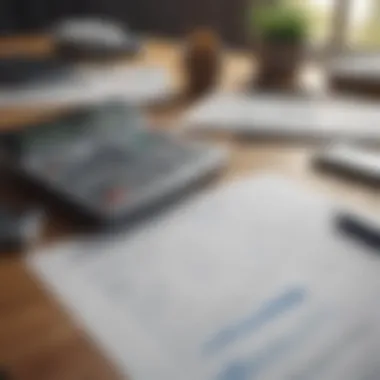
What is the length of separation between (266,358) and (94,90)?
70 centimetres

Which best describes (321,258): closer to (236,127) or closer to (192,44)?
(236,127)

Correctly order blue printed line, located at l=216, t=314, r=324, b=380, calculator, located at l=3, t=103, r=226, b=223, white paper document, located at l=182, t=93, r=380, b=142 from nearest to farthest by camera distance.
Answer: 1. blue printed line, located at l=216, t=314, r=324, b=380
2. calculator, located at l=3, t=103, r=226, b=223
3. white paper document, located at l=182, t=93, r=380, b=142

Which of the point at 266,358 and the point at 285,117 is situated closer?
the point at 266,358

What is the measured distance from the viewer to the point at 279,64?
3.43 ft

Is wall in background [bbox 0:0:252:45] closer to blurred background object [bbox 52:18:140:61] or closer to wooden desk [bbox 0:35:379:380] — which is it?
blurred background object [bbox 52:18:140:61]

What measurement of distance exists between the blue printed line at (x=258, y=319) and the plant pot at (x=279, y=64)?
61 cm

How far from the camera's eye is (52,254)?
1.80 feet

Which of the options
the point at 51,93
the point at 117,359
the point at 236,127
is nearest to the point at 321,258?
the point at 117,359

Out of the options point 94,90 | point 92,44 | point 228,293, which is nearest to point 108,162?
point 228,293

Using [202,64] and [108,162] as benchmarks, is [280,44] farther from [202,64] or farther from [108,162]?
[108,162]

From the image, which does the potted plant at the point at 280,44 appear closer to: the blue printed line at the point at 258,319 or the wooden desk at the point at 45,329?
the wooden desk at the point at 45,329

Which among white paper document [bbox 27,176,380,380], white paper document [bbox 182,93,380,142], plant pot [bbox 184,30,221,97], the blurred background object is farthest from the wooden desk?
the blurred background object

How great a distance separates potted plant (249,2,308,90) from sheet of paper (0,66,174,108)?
6.3 inches

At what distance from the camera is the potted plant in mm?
1016
